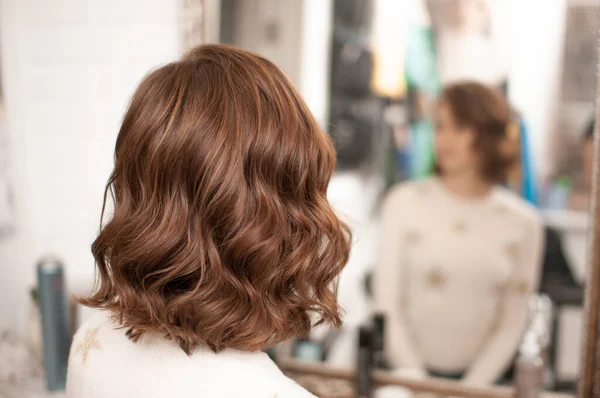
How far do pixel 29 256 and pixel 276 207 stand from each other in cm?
94

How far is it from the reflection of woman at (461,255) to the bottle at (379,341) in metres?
0.01

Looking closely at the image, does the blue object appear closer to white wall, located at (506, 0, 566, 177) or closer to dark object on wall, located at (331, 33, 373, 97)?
white wall, located at (506, 0, 566, 177)

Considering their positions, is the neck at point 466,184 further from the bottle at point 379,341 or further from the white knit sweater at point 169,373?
the white knit sweater at point 169,373

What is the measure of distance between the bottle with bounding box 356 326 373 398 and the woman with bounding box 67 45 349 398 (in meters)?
0.45

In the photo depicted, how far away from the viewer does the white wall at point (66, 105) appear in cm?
113

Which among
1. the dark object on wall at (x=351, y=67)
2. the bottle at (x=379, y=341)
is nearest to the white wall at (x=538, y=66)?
the dark object on wall at (x=351, y=67)

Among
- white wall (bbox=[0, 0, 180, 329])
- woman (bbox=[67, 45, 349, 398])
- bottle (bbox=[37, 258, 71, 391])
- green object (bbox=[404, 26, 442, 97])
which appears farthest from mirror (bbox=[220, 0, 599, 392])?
bottle (bbox=[37, 258, 71, 391])

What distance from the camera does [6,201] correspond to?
3.78 feet

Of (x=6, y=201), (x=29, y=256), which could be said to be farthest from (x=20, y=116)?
(x=29, y=256)

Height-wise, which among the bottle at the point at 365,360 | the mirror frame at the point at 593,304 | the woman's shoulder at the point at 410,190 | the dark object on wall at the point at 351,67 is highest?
A: the dark object on wall at the point at 351,67

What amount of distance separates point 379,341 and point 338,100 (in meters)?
0.48

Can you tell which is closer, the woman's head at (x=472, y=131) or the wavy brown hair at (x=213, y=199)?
the wavy brown hair at (x=213, y=199)

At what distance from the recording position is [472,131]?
0.94 meters

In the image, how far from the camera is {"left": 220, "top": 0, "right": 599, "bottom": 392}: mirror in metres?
0.88
